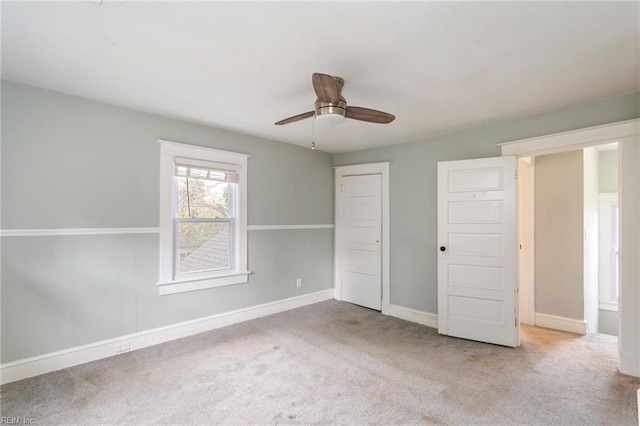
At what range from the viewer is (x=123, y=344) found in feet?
9.60

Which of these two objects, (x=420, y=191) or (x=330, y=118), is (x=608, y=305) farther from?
(x=330, y=118)

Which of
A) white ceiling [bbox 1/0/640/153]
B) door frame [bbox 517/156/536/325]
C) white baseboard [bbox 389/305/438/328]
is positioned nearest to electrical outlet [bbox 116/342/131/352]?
white ceiling [bbox 1/0/640/153]

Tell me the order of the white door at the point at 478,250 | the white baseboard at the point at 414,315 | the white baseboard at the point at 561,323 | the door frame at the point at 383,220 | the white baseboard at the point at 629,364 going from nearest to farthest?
the white baseboard at the point at 629,364
the white door at the point at 478,250
the white baseboard at the point at 561,323
the white baseboard at the point at 414,315
the door frame at the point at 383,220

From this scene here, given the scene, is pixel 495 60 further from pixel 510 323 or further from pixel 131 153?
pixel 131 153

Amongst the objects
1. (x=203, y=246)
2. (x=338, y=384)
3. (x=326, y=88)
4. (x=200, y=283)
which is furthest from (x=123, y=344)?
(x=326, y=88)

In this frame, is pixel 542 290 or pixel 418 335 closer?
pixel 418 335

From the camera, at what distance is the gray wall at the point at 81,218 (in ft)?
8.00

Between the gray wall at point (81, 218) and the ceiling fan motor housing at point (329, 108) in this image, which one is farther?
the gray wall at point (81, 218)

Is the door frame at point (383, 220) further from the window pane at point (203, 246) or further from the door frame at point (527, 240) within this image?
the window pane at point (203, 246)

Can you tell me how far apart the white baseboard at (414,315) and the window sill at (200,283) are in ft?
7.00

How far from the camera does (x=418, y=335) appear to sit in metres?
3.54

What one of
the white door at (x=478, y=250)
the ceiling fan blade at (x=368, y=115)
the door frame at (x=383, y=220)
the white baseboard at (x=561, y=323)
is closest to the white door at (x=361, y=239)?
the door frame at (x=383, y=220)

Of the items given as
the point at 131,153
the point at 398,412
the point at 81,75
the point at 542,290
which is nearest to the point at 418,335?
the point at 398,412

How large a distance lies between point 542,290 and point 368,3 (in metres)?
4.12
